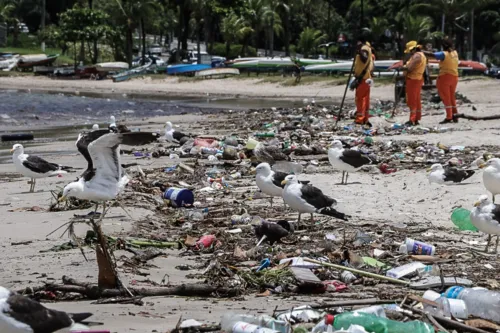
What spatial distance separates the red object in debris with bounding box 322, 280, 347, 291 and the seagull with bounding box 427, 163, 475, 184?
4515 millimetres

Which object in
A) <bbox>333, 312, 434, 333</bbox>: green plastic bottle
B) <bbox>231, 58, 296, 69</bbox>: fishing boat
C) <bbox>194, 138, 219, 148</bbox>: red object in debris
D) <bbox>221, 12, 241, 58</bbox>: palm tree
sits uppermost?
<bbox>221, 12, 241, 58</bbox>: palm tree

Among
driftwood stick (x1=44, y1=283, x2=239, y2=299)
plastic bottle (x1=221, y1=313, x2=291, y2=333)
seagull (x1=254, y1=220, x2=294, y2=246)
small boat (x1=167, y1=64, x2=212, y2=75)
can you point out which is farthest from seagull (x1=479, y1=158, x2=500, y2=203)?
small boat (x1=167, y1=64, x2=212, y2=75)

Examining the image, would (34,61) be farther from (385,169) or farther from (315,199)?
(315,199)

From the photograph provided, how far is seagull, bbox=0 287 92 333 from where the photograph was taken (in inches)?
180

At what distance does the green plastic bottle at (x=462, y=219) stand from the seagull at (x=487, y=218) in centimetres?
75

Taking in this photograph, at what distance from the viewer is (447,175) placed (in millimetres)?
10531

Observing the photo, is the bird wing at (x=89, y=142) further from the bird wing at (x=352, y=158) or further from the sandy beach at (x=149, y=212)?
the bird wing at (x=352, y=158)

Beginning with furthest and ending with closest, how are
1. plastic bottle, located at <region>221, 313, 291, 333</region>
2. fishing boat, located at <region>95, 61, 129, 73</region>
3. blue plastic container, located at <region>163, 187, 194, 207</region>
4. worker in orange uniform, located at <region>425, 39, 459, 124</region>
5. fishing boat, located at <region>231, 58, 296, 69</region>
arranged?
fishing boat, located at <region>95, 61, 129, 73</region> < fishing boat, located at <region>231, 58, 296, 69</region> < worker in orange uniform, located at <region>425, 39, 459, 124</region> < blue plastic container, located at <region>163, 187, 194, 207</region> < plastic bottle, located at <region>221, 313, 291, 333</region>

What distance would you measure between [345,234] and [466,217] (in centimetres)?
128

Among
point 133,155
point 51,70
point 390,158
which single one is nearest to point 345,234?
point 390,158

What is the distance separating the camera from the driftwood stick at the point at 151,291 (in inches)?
229

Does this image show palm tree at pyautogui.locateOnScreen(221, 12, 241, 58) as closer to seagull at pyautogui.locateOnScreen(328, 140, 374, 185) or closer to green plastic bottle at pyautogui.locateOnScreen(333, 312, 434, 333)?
seagull at pyautogui.locateOnScreen(328, 140, 374, 185)

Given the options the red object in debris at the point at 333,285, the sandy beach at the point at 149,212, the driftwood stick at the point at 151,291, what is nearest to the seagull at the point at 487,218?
the sandy beach at the point at 149,212

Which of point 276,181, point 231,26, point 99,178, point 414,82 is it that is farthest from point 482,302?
point 231,26
